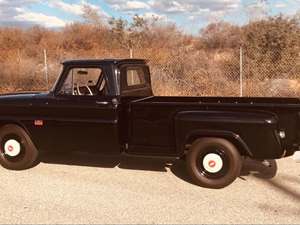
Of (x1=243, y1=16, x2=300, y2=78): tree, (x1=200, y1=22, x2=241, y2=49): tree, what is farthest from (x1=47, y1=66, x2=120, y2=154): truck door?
(x1=200, y1=22, x2=241, y2=49): tree

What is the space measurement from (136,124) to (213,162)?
1.17 metres

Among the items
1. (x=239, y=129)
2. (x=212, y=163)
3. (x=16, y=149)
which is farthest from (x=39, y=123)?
(x=239, y=129)

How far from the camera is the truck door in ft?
20.0

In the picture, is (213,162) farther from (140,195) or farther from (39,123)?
(39,123)

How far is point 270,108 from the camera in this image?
547 cm

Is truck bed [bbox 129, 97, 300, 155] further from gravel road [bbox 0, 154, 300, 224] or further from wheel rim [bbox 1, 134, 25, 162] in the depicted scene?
wheel rim [bbox 1, 134, 25, 162]

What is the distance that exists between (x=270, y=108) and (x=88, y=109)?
8.23 ft

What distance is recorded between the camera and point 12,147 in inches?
265

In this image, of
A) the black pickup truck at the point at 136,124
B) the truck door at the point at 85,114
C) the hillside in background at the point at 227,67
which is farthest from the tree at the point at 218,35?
the truck door at the point at 85,114

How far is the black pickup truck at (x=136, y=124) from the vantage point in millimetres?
5434

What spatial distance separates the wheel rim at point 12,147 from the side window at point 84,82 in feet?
3.70

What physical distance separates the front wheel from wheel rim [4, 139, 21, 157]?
272 cm

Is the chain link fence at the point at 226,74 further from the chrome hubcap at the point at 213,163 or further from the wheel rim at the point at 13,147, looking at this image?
the wheel rim at the point at 13,147

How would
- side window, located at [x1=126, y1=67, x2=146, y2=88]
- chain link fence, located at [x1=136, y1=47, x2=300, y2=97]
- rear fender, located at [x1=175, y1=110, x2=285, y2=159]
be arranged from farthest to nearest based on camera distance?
chain link fence, located at [x1=136, y1=47, x2=300, y2=97] → side window, located at [x1=126, y1=67, x2=146, y2=88] → rear fender, located at [x1=175, y1=110, x2=285, y2=159]
